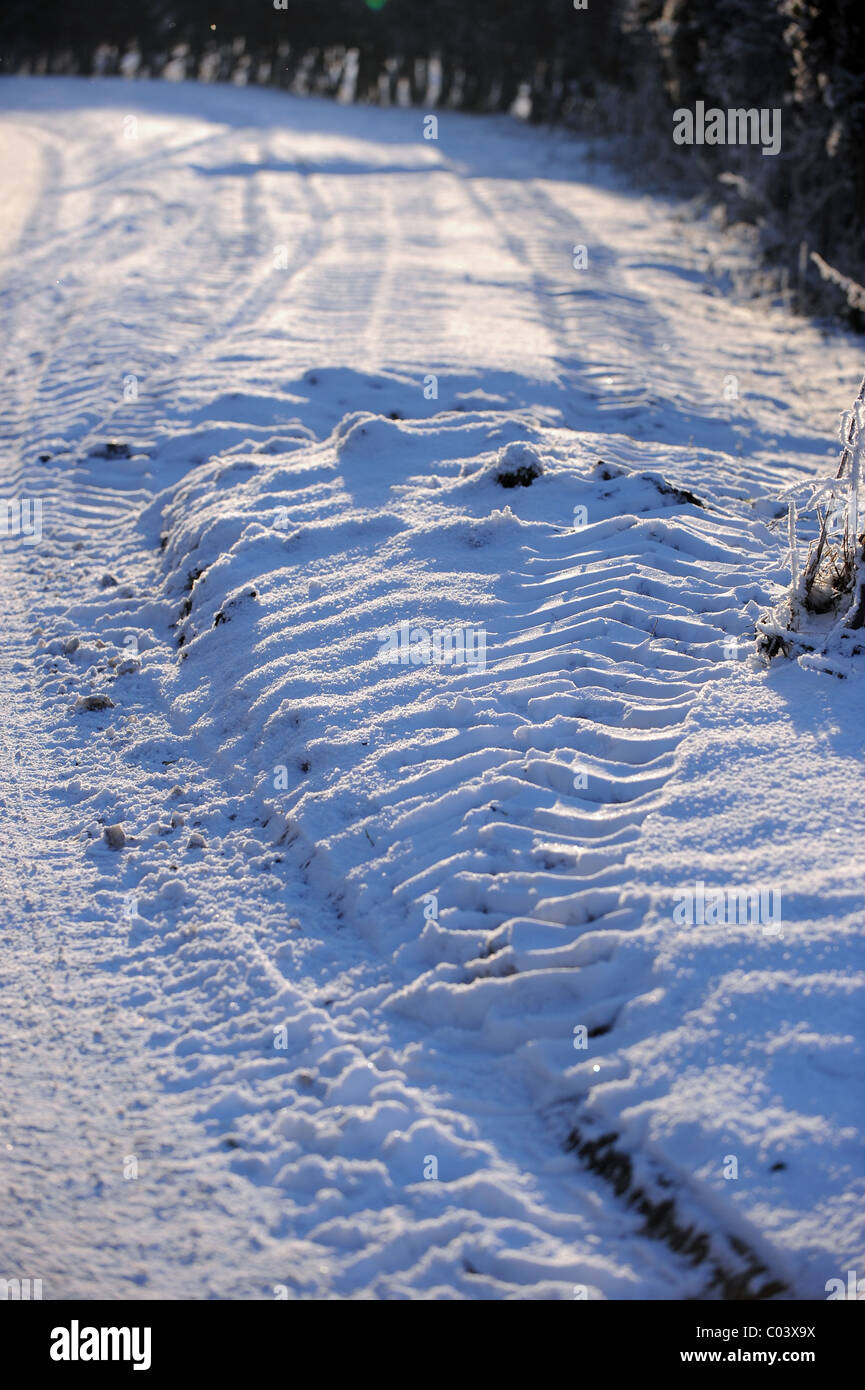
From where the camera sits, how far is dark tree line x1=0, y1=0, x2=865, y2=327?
1080 centimetres

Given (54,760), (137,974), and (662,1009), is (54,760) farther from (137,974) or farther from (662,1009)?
(662,1009)

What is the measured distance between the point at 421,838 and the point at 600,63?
28016 millimetres

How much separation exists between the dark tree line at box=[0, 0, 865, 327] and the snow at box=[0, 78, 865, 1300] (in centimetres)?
409

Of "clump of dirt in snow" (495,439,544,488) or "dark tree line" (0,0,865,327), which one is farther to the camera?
"dark tree line" (0,0,865,327)

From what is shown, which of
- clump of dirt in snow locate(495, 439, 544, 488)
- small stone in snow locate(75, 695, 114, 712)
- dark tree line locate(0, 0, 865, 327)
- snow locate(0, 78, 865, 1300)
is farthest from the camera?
dark tree line locate(0, 0, 865, 327)

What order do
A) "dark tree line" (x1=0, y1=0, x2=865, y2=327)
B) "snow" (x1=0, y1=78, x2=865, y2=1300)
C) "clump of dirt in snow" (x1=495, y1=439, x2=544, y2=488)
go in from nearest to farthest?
"snow" (x1=0, y1=78, x2=865, y2=1300), "clump of dirt in snow" (x1=495, y1=439, x2=544, y2=488), "dark tree line" (x1=0, y1=0, x2=865, y2=327)

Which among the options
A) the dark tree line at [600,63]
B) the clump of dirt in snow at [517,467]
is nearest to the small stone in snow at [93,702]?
the clump of dirt in snow at [517,467]

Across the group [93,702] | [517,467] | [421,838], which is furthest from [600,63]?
[421,838]

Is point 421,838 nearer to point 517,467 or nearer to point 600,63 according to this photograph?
point 517,467

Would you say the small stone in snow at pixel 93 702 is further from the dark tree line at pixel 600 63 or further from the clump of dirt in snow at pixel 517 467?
the dark tree line at pixel 600 63

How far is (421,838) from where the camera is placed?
12.1 ft

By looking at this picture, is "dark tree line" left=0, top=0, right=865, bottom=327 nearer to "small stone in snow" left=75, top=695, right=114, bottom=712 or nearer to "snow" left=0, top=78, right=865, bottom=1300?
"snow" left=0, top=78, right=865, bottom=1300

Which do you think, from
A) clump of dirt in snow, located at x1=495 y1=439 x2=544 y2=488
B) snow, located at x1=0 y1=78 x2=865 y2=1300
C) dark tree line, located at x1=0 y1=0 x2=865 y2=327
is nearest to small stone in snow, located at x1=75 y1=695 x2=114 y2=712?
snow, located at x1=0 y1=78 x2=865 y2=1300

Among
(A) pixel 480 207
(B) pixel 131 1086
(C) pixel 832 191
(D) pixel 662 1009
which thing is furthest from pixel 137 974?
(A) pixel 480 207
